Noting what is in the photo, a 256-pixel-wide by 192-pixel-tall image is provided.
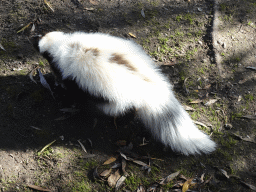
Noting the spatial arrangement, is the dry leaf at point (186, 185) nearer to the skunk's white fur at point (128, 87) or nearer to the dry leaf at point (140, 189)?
the skunk's white fur at point (128, 87)

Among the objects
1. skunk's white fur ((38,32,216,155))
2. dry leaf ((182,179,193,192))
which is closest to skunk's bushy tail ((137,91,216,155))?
skunk's white fur ((38,32,216,155))

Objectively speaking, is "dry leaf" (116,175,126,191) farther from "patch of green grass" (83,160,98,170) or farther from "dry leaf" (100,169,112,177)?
"patch of green grass" (83,160,98,170)

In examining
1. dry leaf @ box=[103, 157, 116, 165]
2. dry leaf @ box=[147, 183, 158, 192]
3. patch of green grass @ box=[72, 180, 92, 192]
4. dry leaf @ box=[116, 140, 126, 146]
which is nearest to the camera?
patch of green grass @ box=[72, 180, 92, 192]

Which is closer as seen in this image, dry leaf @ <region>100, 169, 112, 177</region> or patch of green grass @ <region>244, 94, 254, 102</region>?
dry leaf @ <region>100, 169, 112, 177</region>

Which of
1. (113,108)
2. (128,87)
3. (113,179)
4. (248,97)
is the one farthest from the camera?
(248,97)

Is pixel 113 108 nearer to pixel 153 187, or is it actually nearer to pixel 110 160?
pixel 110 160

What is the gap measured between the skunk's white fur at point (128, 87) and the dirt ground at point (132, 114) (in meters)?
0.31

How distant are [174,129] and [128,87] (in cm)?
81

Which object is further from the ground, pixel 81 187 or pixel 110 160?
pixel 110 160

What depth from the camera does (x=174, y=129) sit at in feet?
8.93

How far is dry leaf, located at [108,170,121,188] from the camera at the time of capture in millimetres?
2628

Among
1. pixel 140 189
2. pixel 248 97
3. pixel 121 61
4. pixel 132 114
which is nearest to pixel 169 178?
pixel 140 189

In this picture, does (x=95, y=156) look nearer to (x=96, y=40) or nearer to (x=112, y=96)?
(x=112, y=96)

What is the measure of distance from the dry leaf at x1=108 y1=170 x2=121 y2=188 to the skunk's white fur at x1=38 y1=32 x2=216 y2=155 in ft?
2.32
